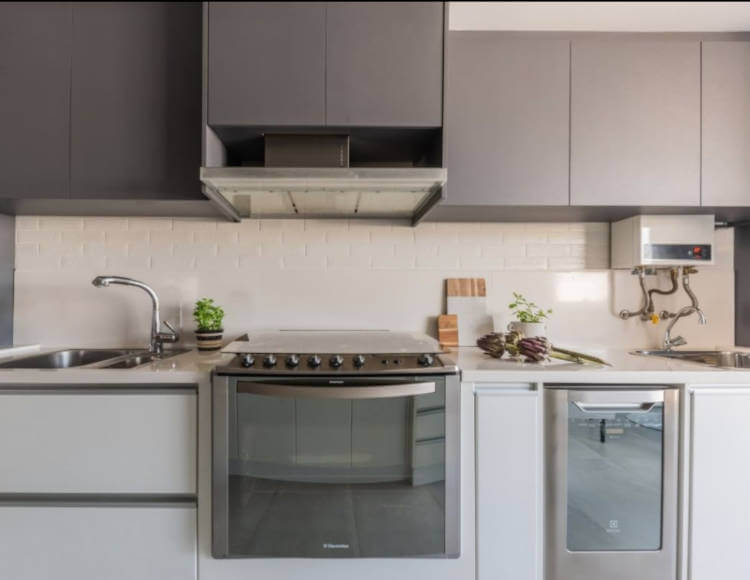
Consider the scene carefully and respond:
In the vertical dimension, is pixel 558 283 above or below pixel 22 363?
above

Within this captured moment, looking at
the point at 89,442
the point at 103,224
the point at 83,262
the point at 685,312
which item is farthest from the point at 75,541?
the point at 685,312

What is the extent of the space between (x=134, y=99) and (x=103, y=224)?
2.33ft

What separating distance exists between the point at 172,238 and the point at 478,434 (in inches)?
66.8

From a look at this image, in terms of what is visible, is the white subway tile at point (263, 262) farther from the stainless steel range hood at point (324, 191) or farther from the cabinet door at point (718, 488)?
the cabinet door at point (718, 488)

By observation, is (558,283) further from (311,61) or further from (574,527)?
(311,61)

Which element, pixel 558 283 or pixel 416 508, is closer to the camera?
pixel 416 508

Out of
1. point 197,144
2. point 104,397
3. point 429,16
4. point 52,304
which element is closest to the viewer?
point 104,397

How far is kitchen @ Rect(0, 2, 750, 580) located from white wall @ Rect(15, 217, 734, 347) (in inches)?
0.5

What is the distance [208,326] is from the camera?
6.03 ft

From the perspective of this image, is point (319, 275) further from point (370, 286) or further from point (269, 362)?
point (269, 362)

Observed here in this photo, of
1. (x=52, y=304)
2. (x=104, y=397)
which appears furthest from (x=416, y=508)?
(x=52, y=304)

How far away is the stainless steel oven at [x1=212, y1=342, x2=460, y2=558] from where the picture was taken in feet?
4.31

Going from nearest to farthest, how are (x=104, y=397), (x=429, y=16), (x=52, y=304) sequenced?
1. (x=104, y=397)
2. (x=429, y=16)
3. (x=52, y=304)

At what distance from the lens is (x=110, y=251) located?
1.98 metres
